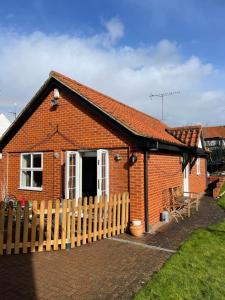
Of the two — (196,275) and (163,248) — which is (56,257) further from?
(196,275)

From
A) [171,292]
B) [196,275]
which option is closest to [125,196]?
[196,275]

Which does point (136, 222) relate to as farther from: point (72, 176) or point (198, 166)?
point (198, 166)

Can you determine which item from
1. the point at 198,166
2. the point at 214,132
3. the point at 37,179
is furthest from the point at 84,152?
the point at 214,132

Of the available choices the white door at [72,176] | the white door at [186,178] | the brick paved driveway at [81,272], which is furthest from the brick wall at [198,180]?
the brick paved driveway at [81,272]

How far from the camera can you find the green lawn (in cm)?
484

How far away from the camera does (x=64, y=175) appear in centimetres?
1085

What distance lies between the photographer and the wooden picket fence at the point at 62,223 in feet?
22.5

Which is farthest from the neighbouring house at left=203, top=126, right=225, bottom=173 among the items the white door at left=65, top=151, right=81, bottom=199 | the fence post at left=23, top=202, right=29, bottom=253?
the fence post at left=23, top=202, right=29, bottom=253

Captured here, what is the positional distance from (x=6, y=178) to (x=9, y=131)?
210 cm

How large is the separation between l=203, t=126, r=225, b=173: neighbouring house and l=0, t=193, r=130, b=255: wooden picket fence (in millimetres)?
21976

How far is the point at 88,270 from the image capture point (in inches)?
232

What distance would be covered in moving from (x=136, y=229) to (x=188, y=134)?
317 inches

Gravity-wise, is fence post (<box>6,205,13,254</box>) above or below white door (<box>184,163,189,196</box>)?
below

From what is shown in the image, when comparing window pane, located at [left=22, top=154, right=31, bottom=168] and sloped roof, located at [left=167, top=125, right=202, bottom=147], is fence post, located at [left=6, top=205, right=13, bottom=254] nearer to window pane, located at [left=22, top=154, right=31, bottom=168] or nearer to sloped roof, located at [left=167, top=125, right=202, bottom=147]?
window pane, located at [left=22, top=154, right=31, bottom=168]
